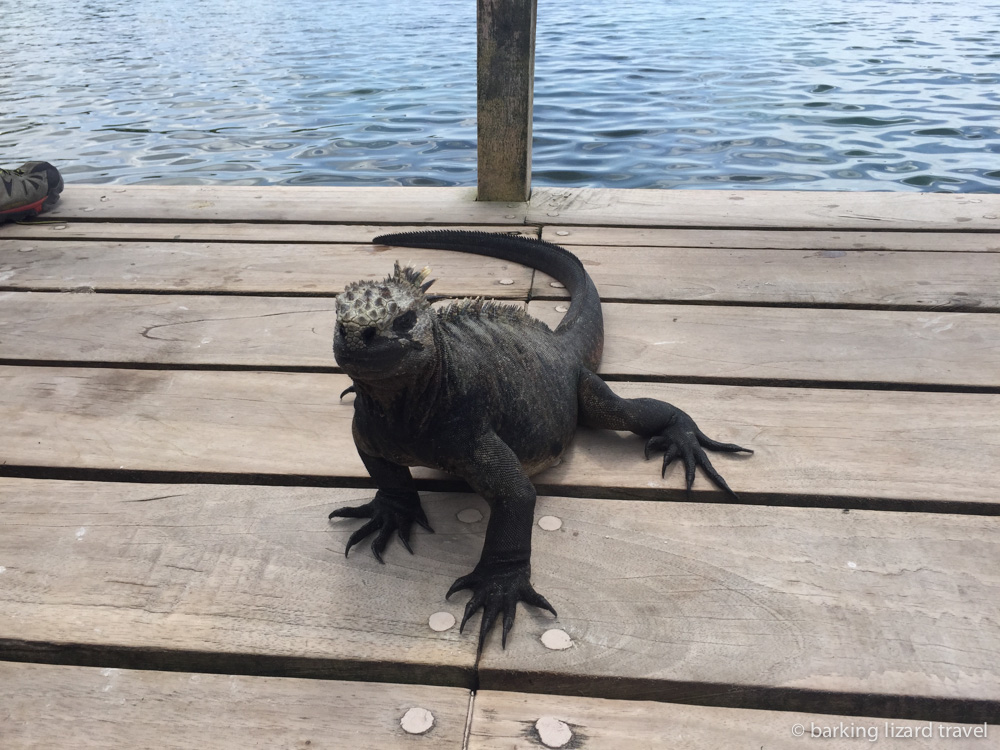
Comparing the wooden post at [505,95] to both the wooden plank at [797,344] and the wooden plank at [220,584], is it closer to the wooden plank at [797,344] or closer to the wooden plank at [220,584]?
the wooden plank at [797,344]

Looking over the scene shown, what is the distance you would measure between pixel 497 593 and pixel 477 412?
0.39m

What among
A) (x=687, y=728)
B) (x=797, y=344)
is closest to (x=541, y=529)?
(x=687, y=728)

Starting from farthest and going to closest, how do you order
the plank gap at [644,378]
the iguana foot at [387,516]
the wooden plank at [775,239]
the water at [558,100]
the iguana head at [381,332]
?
the water at [558,100], the wooden plank at [775,239], the plank gap at [644,378], the iguana foot at [387,516], the iguana head at [381,332]

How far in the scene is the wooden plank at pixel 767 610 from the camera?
4.84ft

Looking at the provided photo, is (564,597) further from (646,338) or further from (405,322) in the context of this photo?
(646,338)

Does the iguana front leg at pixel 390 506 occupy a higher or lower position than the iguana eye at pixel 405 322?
lower

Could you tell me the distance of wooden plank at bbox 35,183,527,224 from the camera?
3.93m

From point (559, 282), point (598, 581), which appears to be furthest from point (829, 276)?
point (598, 581)

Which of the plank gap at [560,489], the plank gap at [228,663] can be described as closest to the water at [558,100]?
the plank gap at [560,489]

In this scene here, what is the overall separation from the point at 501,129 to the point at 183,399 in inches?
81.6

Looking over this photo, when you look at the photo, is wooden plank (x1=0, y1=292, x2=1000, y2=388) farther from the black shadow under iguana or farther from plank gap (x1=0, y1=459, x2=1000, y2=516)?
plank gap (x1=0, y1=459, x2=1000, y2=516)

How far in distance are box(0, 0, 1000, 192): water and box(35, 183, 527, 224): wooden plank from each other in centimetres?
256

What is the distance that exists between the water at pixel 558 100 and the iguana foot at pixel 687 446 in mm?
4800

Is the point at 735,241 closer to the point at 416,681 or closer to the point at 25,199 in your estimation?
the point at 416,681
